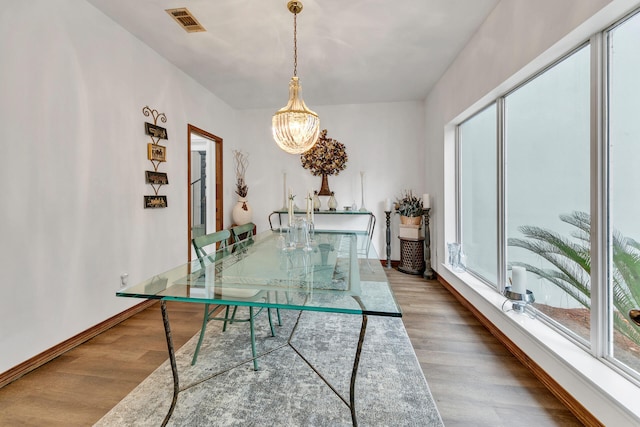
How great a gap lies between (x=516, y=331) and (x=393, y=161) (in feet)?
10.4

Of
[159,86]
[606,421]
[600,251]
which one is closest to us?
[606,421]

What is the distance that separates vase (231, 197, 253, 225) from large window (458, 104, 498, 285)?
3195 mm

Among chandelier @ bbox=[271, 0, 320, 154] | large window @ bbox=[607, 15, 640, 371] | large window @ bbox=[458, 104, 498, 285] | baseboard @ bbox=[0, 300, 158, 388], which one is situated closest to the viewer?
large window @ bbox=[607, 15, 640, 371]

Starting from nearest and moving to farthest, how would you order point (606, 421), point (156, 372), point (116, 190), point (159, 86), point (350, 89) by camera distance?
point (606, 421), point (156, 372), point (116, 190), point (159, 86), point (350, 89)

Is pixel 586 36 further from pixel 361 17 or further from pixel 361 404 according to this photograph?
pixel 361 404

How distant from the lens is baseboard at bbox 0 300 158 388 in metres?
1.77

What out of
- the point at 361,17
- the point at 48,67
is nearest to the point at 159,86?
the point at 48,67

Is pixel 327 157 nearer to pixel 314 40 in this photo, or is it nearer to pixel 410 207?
pixel 410 207

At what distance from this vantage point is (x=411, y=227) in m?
4.23

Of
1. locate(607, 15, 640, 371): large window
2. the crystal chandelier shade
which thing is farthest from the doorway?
locate(607, 15, 640, 371): large window

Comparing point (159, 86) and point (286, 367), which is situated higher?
point (159, 86)

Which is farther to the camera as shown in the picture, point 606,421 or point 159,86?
point 159,86

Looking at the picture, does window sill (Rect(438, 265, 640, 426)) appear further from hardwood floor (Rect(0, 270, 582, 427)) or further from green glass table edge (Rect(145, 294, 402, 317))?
green glass table edge (Rect(145, 294, 402, 317))

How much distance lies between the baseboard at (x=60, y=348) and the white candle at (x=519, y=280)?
3326 mm
